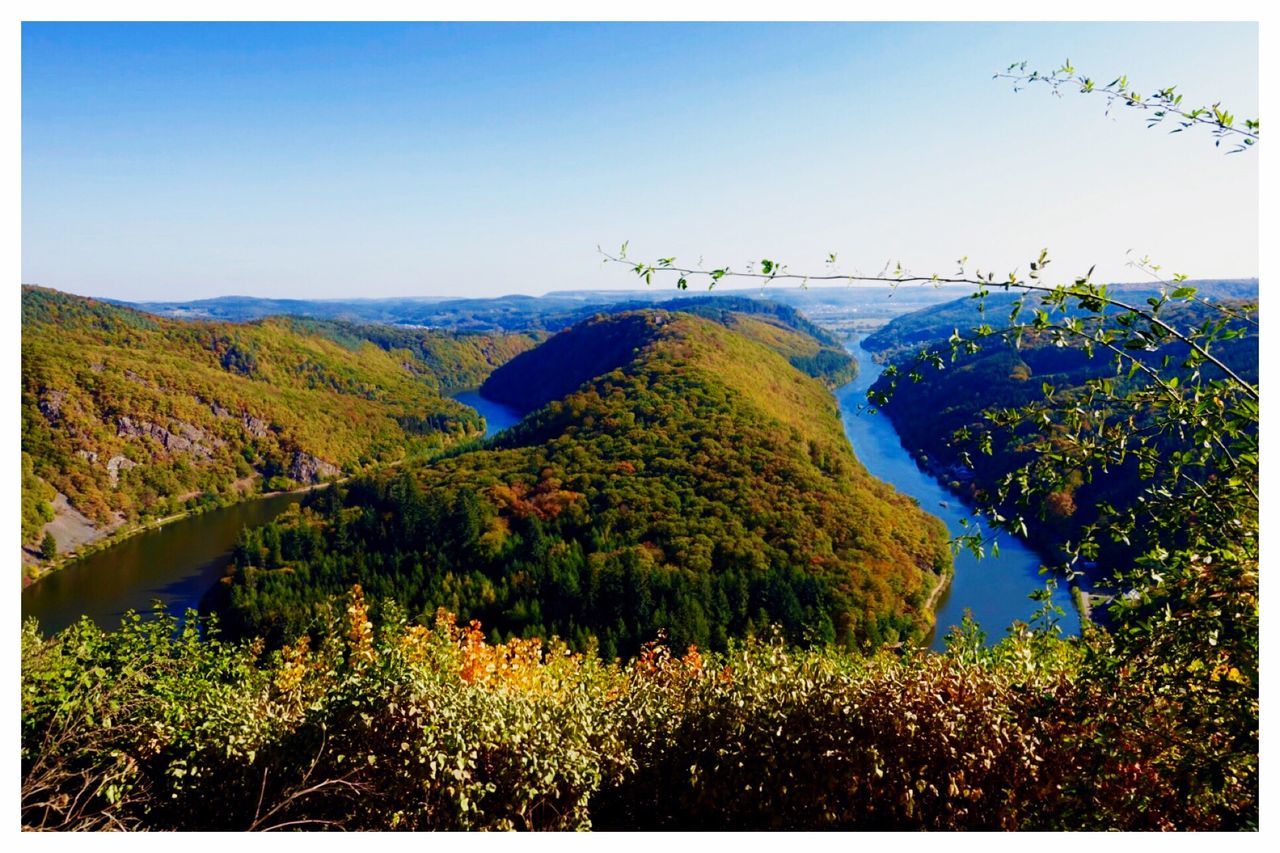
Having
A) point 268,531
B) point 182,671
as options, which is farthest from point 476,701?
point 268,531

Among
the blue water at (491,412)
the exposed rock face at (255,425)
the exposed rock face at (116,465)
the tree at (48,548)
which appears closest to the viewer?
the tree at (48,548)

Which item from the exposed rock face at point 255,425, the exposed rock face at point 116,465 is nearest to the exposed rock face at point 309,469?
the exposed rock face at point 255,425

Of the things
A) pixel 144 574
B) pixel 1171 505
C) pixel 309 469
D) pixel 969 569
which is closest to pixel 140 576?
pixel 144 574

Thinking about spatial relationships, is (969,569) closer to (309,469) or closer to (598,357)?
(309,469)

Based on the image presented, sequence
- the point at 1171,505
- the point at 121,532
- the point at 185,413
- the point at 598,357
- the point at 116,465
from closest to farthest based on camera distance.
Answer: the point at 1171,505
the point at 121,532
the point at 116,465
the point at 185,413
the point at 598,357

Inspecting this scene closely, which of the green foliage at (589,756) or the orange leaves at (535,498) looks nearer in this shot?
the green foliage at (589,756)

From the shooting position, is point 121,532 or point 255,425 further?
point 255,425

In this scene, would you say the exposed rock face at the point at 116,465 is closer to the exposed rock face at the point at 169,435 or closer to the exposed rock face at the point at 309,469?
the exposed rock face at the point at 169,435

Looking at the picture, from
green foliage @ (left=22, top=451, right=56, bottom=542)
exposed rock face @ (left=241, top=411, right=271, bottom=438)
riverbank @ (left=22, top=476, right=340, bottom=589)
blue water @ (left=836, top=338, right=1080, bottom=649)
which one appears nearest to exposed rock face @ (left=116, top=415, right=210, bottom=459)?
exposed rock face @ (left=241, top=411, right=271, bottom=438)
